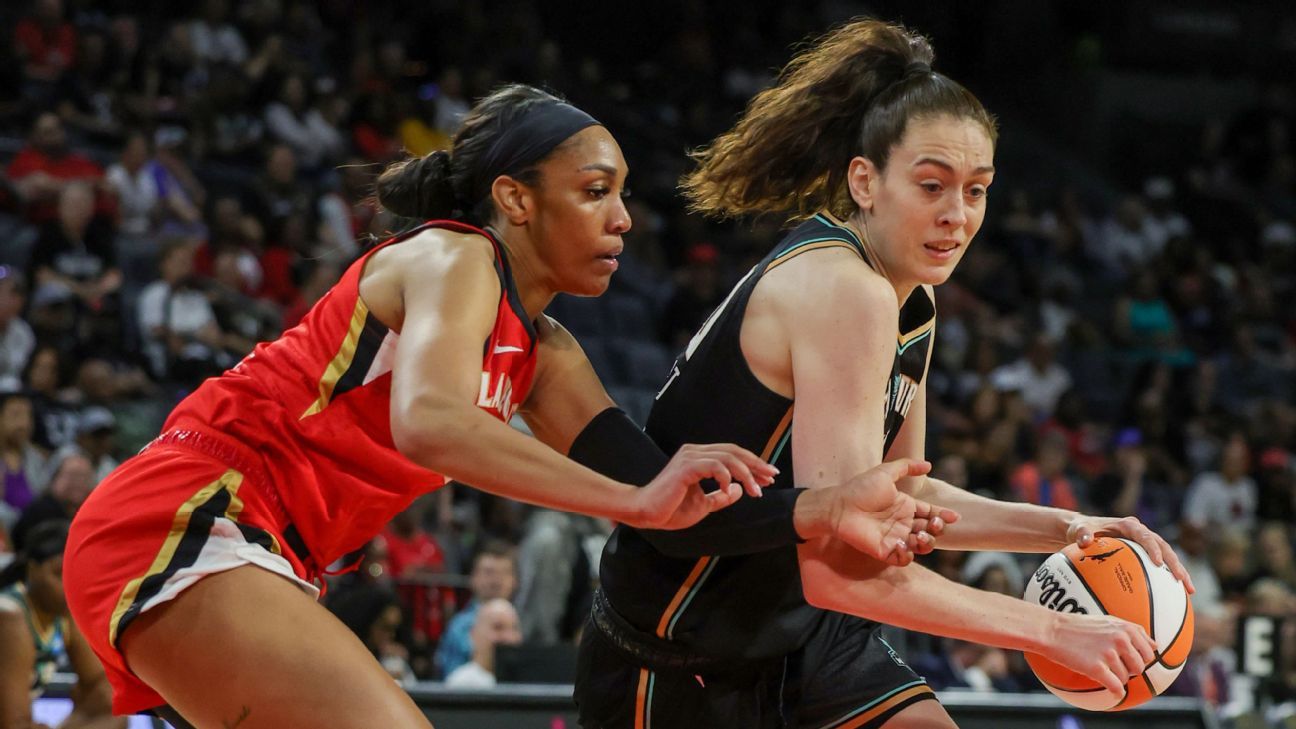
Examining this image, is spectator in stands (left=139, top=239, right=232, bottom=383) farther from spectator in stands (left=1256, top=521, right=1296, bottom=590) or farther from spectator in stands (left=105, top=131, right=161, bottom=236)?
spectator in stands (left=1256, top=521, right=1296, bottom=590)

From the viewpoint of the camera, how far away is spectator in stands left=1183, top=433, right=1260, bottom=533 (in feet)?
42.0

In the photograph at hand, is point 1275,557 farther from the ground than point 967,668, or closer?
farther from the ground

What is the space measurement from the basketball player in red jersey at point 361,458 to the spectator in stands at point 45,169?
7565 mm

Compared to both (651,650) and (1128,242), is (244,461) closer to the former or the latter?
(651,650)

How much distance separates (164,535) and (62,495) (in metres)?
5.23

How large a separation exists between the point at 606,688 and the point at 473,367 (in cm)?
99

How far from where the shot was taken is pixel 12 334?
936 centimetres

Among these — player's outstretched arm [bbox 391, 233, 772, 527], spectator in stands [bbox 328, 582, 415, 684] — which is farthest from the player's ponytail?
spectator in stands [bbox 328, 582, 415, 684]

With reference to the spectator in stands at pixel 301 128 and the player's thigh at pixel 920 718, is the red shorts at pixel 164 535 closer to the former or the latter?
the player's thigh at pixel 920 718

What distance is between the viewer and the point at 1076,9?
20.3 m

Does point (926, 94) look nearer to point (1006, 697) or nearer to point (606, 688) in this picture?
point (606, 688)

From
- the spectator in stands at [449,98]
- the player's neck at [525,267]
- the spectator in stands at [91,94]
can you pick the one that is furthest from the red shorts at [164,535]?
the spectator in stands at [449,98]

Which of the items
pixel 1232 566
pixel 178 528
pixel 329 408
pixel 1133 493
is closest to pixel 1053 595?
pixel 329 408

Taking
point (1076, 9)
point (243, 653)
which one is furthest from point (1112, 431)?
point (243, 653)
